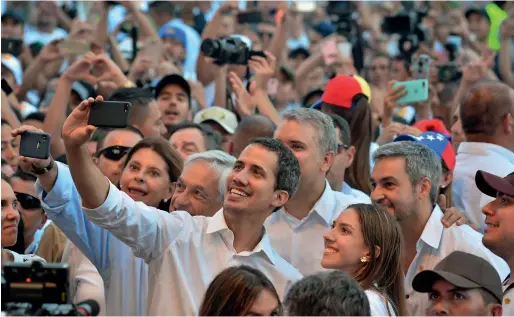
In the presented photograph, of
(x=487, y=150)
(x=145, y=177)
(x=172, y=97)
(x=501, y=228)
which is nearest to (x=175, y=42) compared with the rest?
(x=172, y=97)

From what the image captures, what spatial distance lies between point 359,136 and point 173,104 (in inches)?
74.9

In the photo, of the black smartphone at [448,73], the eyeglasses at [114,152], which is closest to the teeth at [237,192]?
the eyeglasses at [114,152]

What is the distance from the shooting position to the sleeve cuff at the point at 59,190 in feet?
16.3

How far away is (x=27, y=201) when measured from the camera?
7.06 m

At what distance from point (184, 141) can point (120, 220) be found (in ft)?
8.62

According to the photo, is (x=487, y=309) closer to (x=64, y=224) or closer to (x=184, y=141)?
(x=64, y=224)

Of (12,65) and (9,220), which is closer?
(9,220)

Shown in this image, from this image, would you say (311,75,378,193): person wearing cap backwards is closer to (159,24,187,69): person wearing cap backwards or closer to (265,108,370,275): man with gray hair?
(265,108,370,275): man with gray hair

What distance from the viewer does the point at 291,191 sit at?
228 inches

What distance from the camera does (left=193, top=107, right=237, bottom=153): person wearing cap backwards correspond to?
8867mm

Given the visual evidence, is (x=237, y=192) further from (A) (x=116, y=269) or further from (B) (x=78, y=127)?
(B) (x=78, y=127)

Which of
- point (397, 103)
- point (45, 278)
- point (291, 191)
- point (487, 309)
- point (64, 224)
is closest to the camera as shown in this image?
point (45, 278)

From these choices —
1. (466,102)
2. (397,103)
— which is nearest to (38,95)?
(397,103)

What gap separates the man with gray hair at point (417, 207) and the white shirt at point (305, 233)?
276mm
